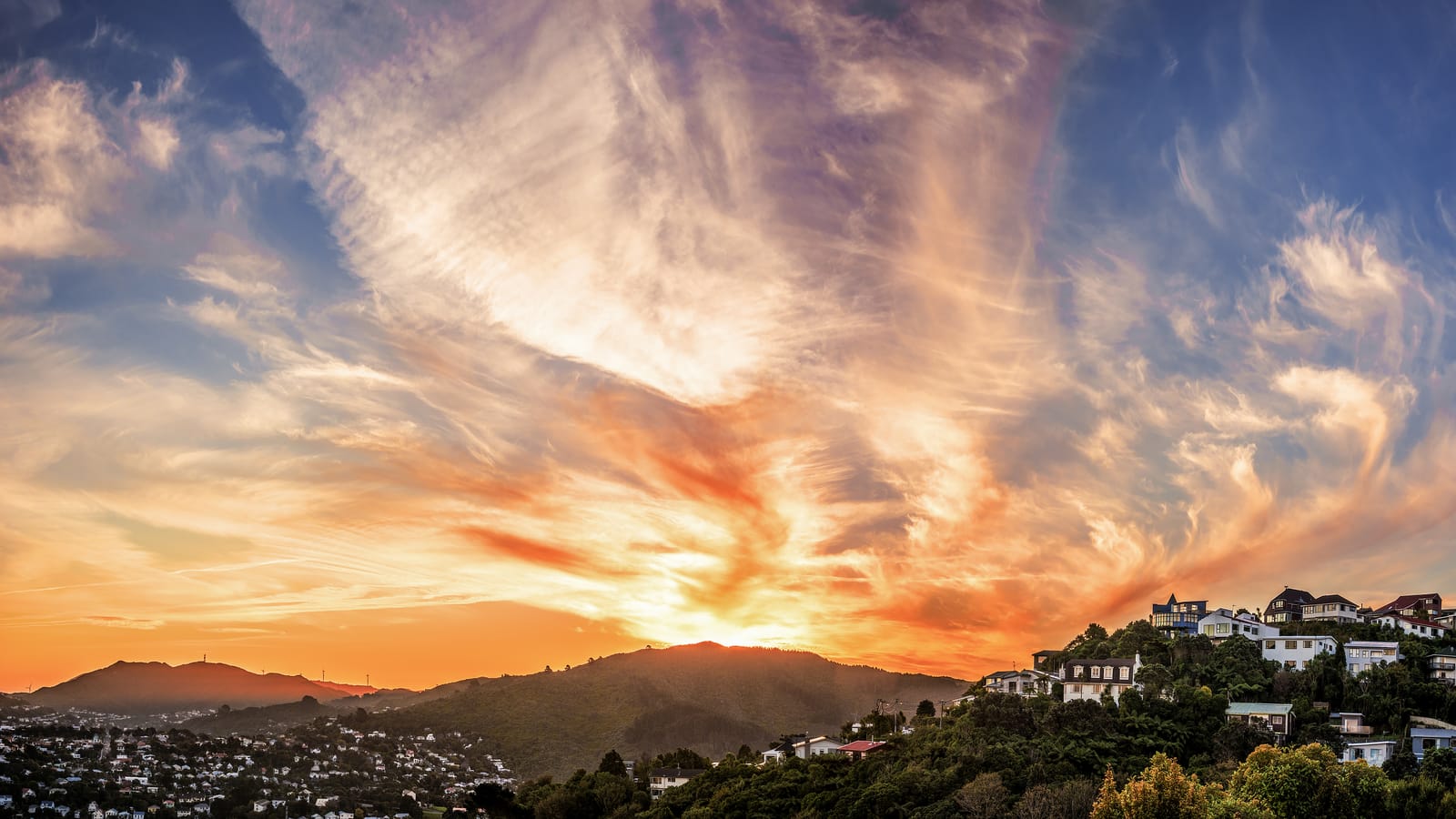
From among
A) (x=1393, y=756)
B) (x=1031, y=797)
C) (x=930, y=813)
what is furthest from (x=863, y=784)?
(x=1393, y=756)

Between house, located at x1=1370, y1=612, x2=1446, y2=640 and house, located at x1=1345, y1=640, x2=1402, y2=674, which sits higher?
house, located at x1=1370, y1=612, x2=1446, y2=640

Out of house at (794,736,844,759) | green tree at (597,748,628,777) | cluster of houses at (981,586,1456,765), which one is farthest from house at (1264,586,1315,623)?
green tree at (597,748,628,777)

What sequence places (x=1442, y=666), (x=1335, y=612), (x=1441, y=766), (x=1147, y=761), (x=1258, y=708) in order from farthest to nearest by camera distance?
(x=1335, y=612) < (x=1442, y=666) < (x=1258, y=708) < (x=1147, y=761) < (x=1441, y=766)

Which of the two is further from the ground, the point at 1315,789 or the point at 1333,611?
the point at 1333,611

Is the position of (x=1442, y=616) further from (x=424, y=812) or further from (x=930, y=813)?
(x=424, y=812)

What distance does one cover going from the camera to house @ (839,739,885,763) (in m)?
90.6

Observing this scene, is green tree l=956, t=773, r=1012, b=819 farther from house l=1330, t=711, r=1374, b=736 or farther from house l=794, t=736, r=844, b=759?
house l=794, t=736, r=844, b=759

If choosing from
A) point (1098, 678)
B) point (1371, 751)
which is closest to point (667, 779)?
point (1098, 678)

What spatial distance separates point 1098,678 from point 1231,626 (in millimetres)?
17045

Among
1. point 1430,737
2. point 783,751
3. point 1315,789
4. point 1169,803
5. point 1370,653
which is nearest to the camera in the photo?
point 1169,803

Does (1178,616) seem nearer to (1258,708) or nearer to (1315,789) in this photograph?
(1258,708)

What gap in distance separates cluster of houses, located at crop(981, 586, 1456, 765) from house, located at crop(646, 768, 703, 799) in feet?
106

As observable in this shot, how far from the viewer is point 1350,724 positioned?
7488cm

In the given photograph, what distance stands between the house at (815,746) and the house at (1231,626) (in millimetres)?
35537
